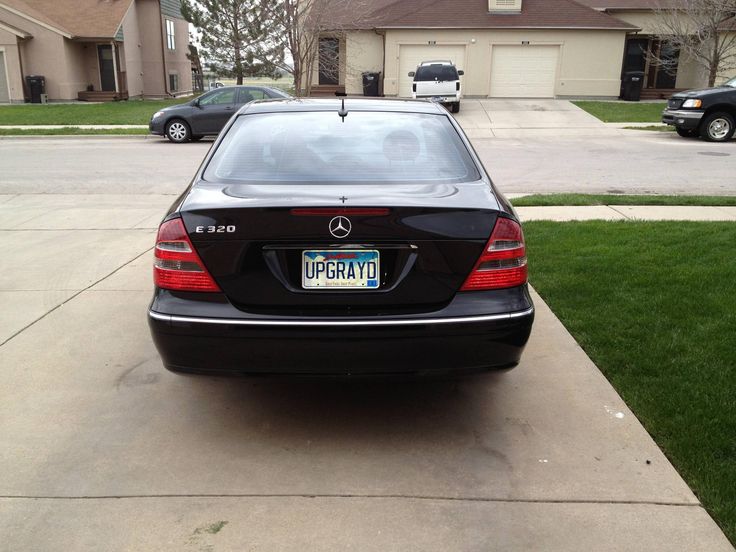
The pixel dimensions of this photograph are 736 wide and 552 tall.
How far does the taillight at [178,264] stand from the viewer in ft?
11.3

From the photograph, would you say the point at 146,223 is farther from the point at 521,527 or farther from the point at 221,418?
the point at 521,527

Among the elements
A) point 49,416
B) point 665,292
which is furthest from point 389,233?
point 665,292

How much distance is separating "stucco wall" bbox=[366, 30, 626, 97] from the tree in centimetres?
699

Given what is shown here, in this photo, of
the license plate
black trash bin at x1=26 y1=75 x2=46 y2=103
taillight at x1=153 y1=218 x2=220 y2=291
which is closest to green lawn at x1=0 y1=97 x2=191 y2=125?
black trash bin at x1=26 y1=75 x2=46 y2=103

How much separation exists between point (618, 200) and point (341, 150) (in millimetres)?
6705

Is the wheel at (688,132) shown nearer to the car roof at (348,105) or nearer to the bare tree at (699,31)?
the bare tree at (699,31)

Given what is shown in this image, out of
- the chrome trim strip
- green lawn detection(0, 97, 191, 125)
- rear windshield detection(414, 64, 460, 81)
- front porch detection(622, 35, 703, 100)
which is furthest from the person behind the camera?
front porch detection(622, 35, 703, 100)

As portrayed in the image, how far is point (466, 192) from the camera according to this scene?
3672 millimetres

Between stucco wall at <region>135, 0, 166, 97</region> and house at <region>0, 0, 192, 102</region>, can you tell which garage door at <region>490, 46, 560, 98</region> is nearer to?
house at <region>0, 0, 192, 102</region>

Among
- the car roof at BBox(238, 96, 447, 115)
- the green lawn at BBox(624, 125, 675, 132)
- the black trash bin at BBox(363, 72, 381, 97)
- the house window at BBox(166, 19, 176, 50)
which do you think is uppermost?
the house window at BBox(166, 19, 176, 50)

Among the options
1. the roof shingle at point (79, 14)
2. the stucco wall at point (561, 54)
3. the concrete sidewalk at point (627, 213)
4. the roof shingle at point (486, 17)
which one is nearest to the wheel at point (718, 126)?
the concrete sidewalk at point (627, 213)

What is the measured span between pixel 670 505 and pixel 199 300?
2305 millimetres

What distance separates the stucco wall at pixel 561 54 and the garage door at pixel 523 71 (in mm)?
268

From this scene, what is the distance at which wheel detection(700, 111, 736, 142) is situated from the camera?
1798 cm
